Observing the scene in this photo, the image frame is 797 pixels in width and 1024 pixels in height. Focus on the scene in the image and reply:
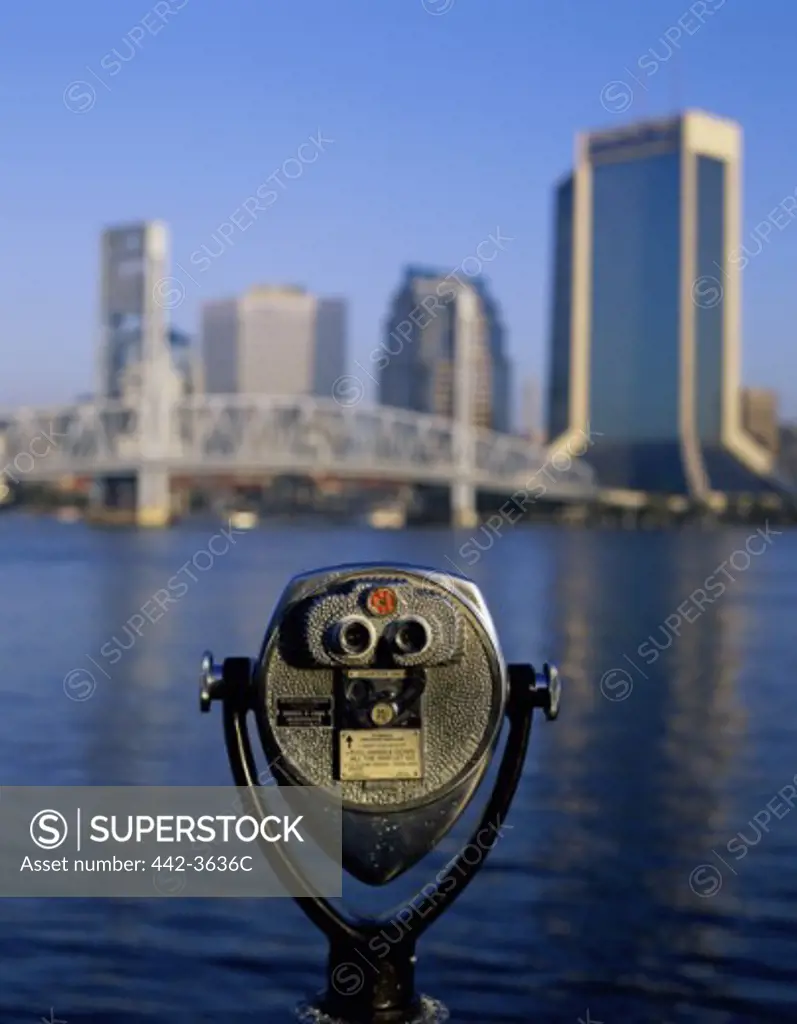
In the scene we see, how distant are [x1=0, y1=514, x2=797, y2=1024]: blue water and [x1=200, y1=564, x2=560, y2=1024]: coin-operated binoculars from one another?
165cm

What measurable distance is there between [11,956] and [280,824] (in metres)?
2.48

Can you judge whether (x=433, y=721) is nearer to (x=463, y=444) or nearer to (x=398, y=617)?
(x=398, y=617)

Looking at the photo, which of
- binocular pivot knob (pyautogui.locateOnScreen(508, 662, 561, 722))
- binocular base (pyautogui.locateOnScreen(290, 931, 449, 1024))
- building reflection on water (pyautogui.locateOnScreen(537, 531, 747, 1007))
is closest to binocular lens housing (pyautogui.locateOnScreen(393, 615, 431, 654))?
binocular pivot knob (pyautogui.locateOnScreen(508, 662, 561, 722))

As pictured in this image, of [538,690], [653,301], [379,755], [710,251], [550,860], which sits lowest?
[550,860]

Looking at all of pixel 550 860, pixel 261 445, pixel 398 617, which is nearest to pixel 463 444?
pixel 261 445

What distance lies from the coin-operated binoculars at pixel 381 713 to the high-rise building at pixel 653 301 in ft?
423

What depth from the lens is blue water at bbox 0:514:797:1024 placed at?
6156 millimetres

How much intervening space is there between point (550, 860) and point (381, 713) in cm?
431

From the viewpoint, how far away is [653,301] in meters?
142

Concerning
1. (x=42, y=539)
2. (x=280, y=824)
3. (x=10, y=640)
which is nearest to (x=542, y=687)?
(x=280, y=824)

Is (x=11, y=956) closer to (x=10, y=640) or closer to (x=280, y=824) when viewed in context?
(x=280, y=824)

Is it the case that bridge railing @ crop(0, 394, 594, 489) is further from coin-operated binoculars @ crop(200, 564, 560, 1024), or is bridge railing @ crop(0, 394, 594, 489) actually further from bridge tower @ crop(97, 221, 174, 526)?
coin-operated binoculars @ crop(200, 564, 560, 1024)

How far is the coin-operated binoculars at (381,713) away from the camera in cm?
419

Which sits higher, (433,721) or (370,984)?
(433,721)
